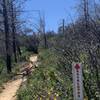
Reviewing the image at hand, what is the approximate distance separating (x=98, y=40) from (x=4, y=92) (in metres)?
11.5

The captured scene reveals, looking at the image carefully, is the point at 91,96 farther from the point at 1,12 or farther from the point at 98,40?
the point at 1,12

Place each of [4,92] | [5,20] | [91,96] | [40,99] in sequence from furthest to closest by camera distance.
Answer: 1. [5,20]
2. [4,92]
3. [40,99]
4. [91,96]

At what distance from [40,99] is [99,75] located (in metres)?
2.62

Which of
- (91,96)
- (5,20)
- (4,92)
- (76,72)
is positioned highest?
(5,20)

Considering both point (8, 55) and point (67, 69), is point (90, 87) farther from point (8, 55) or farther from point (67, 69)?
point (8, 55)

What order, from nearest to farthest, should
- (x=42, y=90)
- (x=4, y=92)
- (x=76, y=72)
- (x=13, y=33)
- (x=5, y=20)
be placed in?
(x=76, y=72) → (x=42, y=90) → (x=4, y=92) → (x=5, y=20) → (x=13, y=33)

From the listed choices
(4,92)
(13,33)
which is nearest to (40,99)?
(4,92)

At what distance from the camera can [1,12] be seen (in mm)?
34500

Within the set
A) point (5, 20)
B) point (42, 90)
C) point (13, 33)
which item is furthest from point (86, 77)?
point (13, 33)

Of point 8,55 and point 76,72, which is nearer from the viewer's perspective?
point 76,72

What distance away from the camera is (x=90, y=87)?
991 centimetres

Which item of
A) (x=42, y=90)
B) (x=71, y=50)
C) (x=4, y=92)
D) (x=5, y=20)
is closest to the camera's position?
(x=71, y=50)

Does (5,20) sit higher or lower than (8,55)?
higher

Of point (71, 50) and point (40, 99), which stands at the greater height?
point (71, 50)
